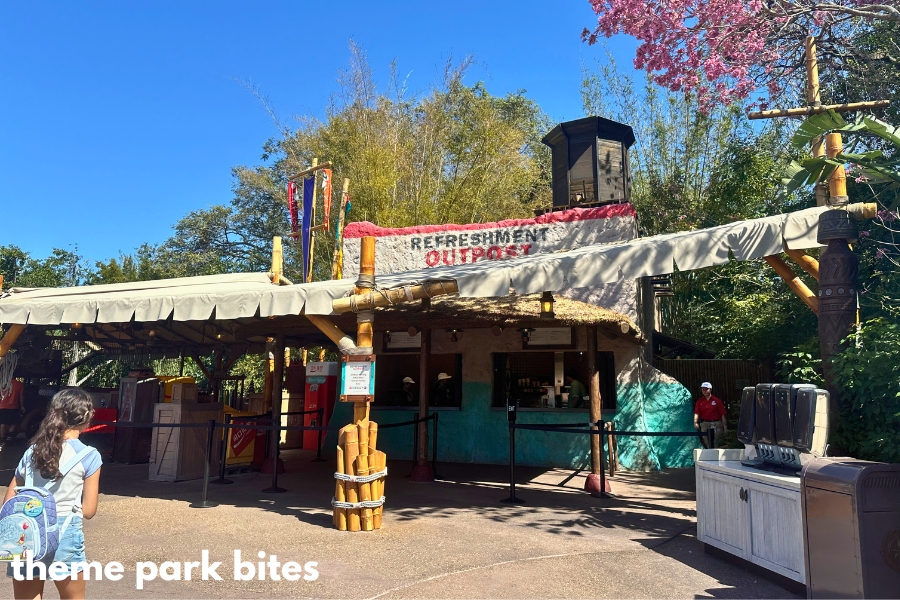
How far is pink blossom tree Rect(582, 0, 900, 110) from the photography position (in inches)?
379

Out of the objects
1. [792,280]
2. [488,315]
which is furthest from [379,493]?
[792,280]

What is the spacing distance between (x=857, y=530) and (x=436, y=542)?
132 inches

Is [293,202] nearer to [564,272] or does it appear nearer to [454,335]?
[454,335]

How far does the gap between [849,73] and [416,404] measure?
977 centimetres

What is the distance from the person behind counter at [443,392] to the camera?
11737mm

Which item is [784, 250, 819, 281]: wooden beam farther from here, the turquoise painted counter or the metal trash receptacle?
the turquoise painted counter

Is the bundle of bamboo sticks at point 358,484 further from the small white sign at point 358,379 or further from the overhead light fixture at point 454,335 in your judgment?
the overhead light fixture at point 454,335

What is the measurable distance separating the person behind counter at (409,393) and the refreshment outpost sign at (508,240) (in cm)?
234

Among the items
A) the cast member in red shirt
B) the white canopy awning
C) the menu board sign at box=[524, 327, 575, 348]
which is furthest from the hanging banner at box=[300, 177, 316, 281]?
the cast member in red shirt

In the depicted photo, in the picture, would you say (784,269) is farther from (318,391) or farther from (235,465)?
(318,391)

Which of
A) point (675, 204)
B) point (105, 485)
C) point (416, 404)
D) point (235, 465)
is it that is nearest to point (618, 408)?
point (416, 404)

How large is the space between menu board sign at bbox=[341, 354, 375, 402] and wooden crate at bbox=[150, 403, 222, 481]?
4.06 m

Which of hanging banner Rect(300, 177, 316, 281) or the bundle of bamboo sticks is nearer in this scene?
the bundle of bamboo sticks

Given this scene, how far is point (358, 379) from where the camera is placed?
20.7 feet
